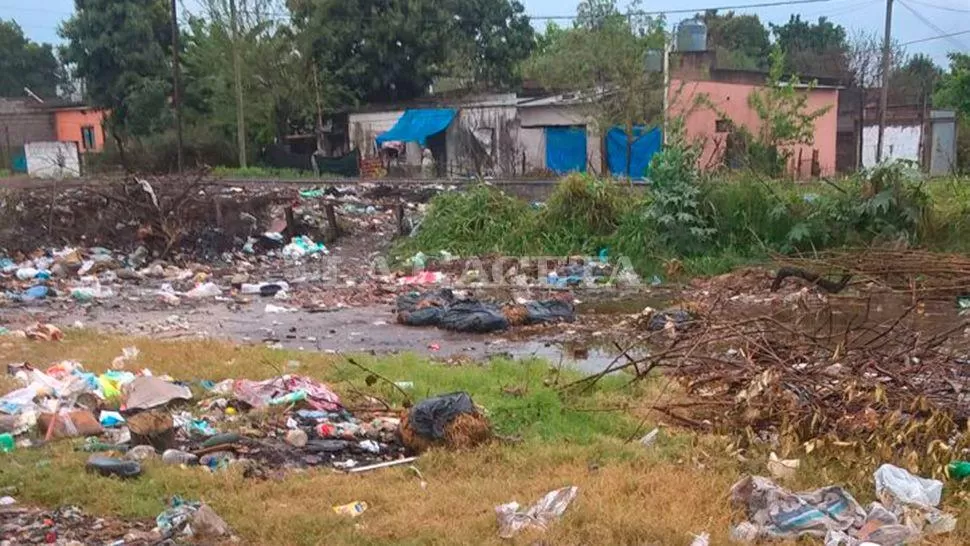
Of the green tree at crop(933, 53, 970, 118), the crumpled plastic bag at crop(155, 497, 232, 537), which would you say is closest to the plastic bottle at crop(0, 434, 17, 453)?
the crumpled plastic bag at crop(155, 497, 232, 537)

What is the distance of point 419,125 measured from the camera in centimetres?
2612

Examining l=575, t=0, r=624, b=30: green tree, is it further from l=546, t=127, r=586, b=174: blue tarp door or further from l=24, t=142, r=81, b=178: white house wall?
l=24, t=142, r=81, b=178: white house wall

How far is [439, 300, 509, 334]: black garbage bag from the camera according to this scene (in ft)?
28.2

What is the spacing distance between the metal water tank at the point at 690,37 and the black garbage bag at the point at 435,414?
2280cm

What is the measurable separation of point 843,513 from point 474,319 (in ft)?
17.3

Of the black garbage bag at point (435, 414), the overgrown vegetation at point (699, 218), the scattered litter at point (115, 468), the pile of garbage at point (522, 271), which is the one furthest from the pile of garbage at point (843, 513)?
the overgrown vegetation at point (699, 218)

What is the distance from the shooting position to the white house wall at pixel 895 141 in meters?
28.6

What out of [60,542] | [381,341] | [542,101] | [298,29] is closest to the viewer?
[60,542]

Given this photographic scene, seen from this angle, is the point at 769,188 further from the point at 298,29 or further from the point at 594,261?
the point at 298,29

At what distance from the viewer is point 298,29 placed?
2830 cm

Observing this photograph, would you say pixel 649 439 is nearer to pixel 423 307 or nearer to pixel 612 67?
pixel 423 307

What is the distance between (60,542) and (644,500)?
2.45 meters

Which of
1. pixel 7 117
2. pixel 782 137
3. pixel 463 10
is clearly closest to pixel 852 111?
pixel 782 137

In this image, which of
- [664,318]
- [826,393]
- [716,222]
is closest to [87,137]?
[716,222]
